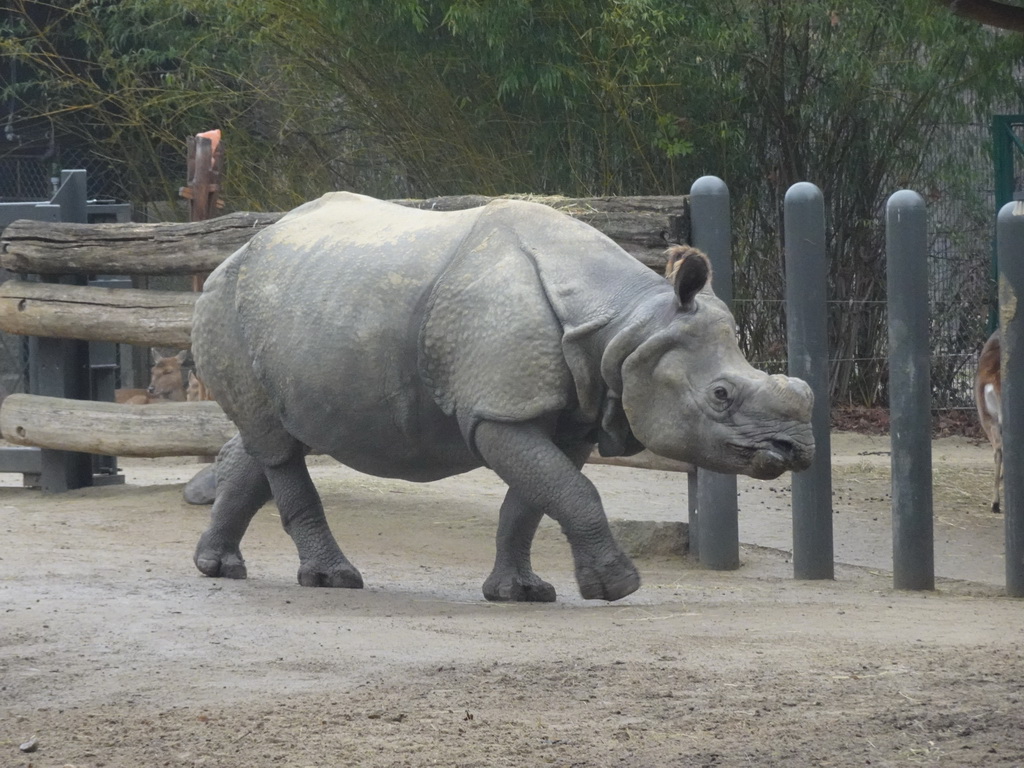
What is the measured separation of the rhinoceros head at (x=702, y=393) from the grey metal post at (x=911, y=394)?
1383 mm

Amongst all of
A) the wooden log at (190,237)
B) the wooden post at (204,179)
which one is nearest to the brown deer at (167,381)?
the wooden post at (204,179)

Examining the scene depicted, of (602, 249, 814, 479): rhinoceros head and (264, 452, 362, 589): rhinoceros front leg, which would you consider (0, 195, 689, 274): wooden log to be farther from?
(602, 249, 814, 479): rhinoceros head

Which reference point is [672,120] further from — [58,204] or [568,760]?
[568,760]

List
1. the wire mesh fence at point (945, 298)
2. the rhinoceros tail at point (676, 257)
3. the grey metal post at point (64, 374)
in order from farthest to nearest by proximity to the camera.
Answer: the wire mesh fence at point (945, 298), the grey metal post at point (64, 374), the rhinoceros tail at point (676, 257)

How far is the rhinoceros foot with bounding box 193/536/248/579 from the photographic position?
620 centimetres

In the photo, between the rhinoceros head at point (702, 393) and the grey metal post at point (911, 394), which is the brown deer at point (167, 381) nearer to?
the grey metal post at point (911, 394)

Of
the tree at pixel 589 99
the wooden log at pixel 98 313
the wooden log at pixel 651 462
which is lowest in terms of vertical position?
the wooden log at pixel 651 462

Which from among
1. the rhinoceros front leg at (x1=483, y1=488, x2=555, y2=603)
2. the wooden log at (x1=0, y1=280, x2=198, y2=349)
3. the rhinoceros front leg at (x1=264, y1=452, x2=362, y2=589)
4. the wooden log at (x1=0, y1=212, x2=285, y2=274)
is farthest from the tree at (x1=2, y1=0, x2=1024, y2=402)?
the rhinoceros front leg at (x1=483, y1=488, x2=555, y2=603)

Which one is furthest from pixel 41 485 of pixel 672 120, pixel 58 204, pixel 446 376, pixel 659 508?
pixel 672 120

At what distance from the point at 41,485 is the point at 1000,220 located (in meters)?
5.82

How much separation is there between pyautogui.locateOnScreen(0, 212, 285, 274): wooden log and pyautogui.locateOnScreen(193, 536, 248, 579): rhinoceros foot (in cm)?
223

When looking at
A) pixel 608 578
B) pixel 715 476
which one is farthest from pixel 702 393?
pixel 715 476

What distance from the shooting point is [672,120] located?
11.5 metres

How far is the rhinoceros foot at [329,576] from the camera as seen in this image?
6.02 m
